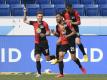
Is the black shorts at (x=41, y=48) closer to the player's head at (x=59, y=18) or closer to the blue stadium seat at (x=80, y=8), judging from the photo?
the player's head at (x=59, y=18)

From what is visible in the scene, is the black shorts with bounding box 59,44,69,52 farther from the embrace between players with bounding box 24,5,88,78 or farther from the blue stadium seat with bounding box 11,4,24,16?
the blue stadium seat with bounding box 11,4,24,16

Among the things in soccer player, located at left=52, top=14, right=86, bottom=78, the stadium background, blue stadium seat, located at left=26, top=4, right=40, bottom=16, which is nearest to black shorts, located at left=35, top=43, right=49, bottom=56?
soccer player, located at left=52, top=14, right=86, bottom=78

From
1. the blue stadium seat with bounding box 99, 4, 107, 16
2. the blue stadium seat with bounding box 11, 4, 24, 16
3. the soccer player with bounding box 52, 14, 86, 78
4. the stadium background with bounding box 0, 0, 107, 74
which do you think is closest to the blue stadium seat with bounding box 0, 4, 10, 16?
the stadium background with bounding box 0, 0, 107, 74

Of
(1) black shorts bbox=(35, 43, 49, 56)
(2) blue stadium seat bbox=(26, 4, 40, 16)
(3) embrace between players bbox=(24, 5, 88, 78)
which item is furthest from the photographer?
(2) blue stadium seat bbox=(26, 4, 40, 16)

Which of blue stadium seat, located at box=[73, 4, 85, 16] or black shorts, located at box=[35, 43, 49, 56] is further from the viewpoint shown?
blue stadium seat, located at box=[73, 4, 85, 16]

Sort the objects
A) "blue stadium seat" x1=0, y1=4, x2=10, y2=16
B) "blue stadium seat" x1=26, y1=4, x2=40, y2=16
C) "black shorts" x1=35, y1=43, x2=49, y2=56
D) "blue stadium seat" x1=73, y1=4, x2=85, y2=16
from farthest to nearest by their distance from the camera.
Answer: "blue stadium seat" x1=73, y1=4, x2=85, y2=16 → "blue stadium seat" x1=26, y1=4, x2=40, y2=16 → "blue stadium seat" x1=0, y1=4, x2=10, y2=16 → "black shorts" x1=35, y1=43, x2=49, y2=56

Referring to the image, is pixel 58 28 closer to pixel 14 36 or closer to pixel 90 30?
pixel 14 36

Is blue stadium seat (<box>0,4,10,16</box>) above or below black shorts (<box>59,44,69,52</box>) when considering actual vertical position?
above

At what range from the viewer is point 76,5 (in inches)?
751

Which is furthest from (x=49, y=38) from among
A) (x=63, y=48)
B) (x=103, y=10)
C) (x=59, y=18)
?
Answer: (x=103, y=10)

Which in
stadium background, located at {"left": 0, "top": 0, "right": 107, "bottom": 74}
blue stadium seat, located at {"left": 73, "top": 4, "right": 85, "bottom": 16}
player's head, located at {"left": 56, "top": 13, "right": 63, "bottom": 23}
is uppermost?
player's head, located at {"left": 56, "top": 13, "right": 63, "bottom": 23}

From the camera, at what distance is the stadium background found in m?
15.7

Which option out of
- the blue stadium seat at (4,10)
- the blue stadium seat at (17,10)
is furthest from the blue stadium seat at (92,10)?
the blue stadium seat at (4,10)

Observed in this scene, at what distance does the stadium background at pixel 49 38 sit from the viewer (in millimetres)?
15734
